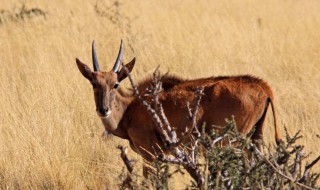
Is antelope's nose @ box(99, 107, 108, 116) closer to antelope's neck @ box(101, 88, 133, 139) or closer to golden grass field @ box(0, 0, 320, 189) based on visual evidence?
antelope's neck @ box(101, 88, 133, 139)

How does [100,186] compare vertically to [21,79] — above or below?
below

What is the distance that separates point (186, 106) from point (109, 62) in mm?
4786

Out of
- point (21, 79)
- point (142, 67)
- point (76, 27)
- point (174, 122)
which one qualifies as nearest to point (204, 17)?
point (76, 27)

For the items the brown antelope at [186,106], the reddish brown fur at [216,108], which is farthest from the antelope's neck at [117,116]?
the reddish brown fur at [216,108]

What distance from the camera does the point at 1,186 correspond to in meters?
7.27

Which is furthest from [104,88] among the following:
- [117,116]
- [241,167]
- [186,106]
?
[241,167]

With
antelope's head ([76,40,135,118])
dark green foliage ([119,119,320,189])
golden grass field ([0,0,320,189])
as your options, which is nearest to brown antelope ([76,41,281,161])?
antelope's head ([76,40,135,118])

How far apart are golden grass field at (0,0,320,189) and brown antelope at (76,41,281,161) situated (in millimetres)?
419

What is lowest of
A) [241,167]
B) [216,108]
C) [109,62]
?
[241,167]

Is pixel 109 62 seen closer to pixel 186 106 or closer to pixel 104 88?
pixel 104 88

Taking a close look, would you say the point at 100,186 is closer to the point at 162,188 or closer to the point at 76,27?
the point at 162,188

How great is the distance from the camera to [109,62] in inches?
466

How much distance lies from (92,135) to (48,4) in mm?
8293

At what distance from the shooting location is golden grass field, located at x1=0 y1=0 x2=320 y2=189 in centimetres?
759
